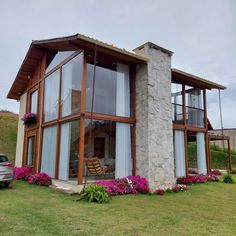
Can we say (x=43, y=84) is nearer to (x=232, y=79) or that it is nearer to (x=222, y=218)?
(x=222, y=218)

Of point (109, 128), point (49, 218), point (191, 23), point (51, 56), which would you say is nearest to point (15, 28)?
point (51, 56)

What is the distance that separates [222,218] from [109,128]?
5573mm

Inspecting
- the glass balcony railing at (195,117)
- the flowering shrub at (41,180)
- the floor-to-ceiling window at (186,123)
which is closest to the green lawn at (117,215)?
the flowering shrub at (41,180)

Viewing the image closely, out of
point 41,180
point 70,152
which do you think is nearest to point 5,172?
point 41,180

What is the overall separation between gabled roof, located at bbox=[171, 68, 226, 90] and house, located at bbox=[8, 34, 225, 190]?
165 mm

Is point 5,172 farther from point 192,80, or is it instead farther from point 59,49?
point 192,80

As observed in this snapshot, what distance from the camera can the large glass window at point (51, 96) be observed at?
35.0 ft

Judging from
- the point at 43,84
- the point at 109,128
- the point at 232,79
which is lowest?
the point at 109,128

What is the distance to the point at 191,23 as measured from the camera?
39.7 feet

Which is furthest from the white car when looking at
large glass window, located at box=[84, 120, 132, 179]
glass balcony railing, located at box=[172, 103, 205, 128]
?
glass balcony railing, located at box=[172, 103, 205, 128]

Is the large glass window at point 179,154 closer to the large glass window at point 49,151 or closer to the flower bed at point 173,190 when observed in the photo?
the flower bed at point 173,190

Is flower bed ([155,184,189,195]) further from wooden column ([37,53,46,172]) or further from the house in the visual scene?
wooden column ([37,53,46,172])

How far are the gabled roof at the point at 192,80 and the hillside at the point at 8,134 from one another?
15.2m

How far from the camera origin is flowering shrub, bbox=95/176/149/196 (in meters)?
7.89
